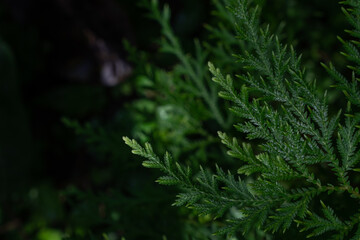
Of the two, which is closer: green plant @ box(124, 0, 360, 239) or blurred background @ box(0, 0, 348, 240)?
green plant @ box(124, 0, 360, 239)

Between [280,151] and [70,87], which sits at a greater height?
[280,151]

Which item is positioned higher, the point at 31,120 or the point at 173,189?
the point at 173,189

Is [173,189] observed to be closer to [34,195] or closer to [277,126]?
[277,126]

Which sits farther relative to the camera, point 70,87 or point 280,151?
point 70,87

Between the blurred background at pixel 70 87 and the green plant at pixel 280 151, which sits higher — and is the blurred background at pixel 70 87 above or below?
below

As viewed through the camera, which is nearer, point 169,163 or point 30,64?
point 169,163

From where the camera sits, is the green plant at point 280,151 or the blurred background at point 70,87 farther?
the blurred background at point 70,87

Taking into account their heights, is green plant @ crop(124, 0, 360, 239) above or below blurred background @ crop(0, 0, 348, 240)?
above

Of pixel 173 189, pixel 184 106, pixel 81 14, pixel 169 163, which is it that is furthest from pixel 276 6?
pixel 81 14
